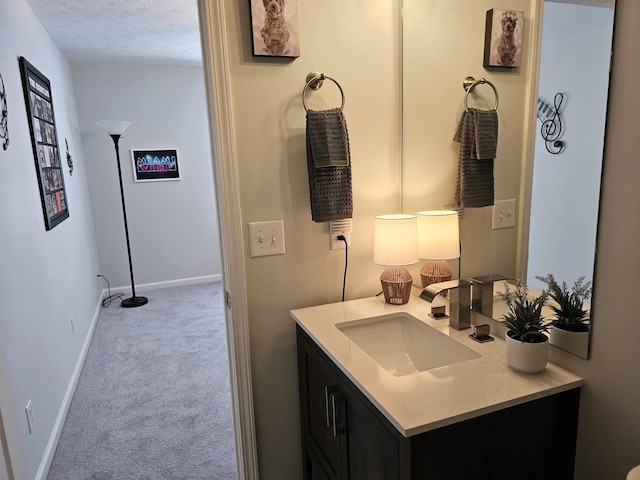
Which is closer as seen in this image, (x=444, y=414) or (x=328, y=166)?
(x=444, y=414)

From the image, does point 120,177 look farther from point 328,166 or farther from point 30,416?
point 328,166

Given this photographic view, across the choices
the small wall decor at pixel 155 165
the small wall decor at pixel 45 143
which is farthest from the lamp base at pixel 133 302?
the small wall decor at pixel 45 143

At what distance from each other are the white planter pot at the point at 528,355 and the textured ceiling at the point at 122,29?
2.94 metres

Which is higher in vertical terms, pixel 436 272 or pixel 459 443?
pixel 436 272

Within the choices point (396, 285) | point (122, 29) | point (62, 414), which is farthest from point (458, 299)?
point (122, 29)

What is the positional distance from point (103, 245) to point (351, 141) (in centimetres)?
398

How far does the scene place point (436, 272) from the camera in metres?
1.70

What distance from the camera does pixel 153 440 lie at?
2295 millimetres

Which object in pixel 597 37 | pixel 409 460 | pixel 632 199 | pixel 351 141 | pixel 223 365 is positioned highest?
pixel 597 37

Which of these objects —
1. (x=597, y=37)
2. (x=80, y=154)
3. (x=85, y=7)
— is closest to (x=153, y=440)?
(x=597, y=37)

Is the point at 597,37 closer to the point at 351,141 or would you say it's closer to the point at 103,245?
the point at 351,141

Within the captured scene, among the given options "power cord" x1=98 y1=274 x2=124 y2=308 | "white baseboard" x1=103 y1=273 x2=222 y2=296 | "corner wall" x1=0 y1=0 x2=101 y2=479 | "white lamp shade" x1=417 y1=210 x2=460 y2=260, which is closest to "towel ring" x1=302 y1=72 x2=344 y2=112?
"white lamp shade" x1=417 y1=210 x2=460 y2=260

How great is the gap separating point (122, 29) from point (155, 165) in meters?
1.64

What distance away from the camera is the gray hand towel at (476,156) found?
56.5 inches
